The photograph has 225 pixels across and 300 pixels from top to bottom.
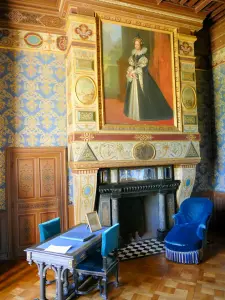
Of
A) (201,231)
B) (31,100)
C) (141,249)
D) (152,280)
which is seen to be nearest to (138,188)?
(141,249)

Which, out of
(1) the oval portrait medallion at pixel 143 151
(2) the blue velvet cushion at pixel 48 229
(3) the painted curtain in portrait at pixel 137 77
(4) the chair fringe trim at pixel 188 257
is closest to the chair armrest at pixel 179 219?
(4) the chair fringe trim at pixel 188 257

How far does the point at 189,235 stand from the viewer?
15.0 feet

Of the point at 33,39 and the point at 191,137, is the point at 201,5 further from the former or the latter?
the point at 33,39

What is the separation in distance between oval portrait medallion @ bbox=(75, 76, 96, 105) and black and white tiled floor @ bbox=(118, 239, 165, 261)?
114 inches

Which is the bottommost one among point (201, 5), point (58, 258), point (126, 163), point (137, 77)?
point (58, 258)

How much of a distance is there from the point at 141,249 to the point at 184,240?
1.01 meters

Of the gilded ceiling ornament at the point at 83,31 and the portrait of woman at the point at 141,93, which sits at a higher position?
the gilded ceiling ornament at the point at 83,31

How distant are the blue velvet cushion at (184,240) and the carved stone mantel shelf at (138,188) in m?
0.94

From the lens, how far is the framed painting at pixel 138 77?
16.5 feet

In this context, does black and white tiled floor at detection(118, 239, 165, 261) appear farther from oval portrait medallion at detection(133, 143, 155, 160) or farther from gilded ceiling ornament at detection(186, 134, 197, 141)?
gilded ceiling ornament at detection(186, 134, 197, 141)

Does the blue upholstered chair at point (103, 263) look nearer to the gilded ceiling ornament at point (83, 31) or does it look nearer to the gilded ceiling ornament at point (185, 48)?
the gilded ceiling ornament at point (83, 31)

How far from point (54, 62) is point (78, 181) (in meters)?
2.46

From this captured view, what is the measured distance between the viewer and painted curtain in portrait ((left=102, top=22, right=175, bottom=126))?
5043 millimetres

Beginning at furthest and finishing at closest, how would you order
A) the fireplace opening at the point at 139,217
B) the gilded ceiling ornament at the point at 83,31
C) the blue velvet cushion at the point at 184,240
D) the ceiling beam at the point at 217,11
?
the fireplace opening at the point at 139,217
the ceiling beam at the point at 217,11
the gilded ceiling ornament at the point at 83,31
the blue velvet cushion at the point at 184,240
